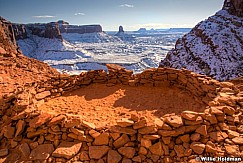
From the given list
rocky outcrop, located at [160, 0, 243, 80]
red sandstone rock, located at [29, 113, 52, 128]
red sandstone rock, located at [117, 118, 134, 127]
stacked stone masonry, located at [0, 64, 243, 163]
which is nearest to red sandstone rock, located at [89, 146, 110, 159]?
stacked stone masonry, located at [0, 64, 243, 163]

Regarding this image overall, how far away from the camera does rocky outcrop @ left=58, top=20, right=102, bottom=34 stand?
171875mm

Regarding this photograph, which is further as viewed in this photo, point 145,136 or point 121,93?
point 121,93

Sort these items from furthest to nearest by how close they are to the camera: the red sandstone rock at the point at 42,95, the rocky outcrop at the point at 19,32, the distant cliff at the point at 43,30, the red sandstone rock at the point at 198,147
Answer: the distant cliff at the point at 43,30 < the rocky outcrop at the point at 19,32 < the red sandstone rock at the point at 42,95 < the red sandstone rock at the point at 198,147

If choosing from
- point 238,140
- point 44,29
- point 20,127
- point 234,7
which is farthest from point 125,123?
point 44,29

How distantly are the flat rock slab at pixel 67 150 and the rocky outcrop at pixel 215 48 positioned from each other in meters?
24.3

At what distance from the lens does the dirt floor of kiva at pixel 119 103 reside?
670 cm

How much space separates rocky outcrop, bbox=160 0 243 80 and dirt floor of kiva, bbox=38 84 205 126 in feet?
66.4

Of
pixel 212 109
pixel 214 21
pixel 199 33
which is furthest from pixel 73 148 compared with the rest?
pixel 214 21

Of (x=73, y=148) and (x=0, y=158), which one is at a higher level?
(x=73, y=148)

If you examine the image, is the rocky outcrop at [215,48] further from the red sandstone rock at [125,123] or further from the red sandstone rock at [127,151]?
the red sandstone rock at [127,151]

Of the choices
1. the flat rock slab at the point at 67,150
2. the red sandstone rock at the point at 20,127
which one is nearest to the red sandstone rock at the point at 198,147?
the flat rock slab at the point at 67,150

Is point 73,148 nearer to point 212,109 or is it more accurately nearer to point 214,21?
point 212,109

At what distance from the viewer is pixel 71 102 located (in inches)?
310

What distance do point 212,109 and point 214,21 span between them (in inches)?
1396
